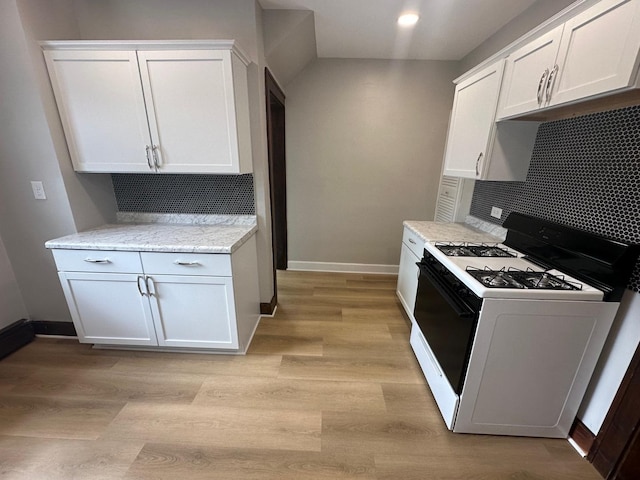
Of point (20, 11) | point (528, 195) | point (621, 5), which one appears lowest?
point (528, 195)

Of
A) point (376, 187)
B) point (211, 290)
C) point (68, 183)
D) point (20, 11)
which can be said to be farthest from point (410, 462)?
point (20, 11)

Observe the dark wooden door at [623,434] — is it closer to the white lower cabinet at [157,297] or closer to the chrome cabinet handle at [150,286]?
the white lower cabinet at [157,297]

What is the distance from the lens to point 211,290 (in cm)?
187

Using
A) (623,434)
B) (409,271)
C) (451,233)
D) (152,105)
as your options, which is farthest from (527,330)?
(152,105)

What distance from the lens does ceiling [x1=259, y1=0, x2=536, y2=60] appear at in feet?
6.31

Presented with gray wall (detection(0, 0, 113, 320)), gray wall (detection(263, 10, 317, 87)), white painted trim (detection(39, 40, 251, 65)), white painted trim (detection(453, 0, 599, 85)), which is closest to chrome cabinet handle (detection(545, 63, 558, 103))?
white painted trim (detection(453, 0, 599, 85))

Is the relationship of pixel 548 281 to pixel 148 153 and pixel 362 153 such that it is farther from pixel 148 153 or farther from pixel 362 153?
pixel 148 153

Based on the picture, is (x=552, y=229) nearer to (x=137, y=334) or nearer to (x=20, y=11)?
(x=137, y=334)

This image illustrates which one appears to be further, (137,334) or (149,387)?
(137,334)

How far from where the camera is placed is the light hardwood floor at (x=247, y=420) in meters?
1.34

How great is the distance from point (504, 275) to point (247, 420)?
67.1 inches

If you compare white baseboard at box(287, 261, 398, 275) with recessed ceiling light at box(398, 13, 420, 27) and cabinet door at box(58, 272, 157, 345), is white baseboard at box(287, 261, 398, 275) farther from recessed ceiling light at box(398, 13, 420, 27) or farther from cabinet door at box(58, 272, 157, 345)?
recessed ceiling light at box(398, 13, 420, 27)

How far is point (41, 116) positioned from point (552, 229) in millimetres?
3451

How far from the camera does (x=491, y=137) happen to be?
1.85 meters
